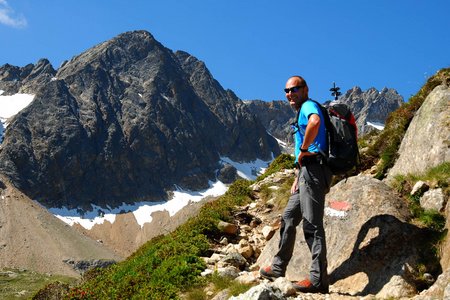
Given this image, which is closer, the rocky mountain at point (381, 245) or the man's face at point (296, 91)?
the rocky mountain at point (381, 245)

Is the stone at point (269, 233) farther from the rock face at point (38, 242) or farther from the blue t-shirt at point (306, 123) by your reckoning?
the rock face at point (38, 242)

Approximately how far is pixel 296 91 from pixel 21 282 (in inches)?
4515

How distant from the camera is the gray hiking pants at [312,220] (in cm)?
695

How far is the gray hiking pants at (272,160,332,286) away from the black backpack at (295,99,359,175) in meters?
0.21

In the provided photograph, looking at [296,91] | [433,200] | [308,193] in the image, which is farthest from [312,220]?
[433,200]

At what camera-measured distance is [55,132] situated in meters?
198

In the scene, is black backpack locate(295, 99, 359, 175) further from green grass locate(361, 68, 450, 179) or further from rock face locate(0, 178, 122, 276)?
rock face locate(0, 178, 122, 276)

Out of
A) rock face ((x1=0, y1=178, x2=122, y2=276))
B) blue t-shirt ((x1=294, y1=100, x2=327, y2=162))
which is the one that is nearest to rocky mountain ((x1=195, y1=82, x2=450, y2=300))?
blue t-shirt ((x1=294, y1=100, x2=327, y2=162))

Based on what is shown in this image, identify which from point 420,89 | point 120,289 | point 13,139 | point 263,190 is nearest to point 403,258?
point 120,289

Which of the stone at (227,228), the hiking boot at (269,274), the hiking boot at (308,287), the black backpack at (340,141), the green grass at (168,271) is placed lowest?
the hiking boot at (308,287)

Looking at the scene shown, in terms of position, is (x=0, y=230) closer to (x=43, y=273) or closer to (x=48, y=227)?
(x=48, y=227)

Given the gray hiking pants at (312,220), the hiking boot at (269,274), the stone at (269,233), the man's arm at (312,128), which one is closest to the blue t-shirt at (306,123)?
the man's arm at (312,128)

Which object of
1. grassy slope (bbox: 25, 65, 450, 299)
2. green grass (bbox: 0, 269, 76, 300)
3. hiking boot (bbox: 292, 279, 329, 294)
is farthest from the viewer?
green grass (bbox: 0, 269, 76, 300)

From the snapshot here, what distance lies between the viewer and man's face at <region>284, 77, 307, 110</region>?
7.54 metres
